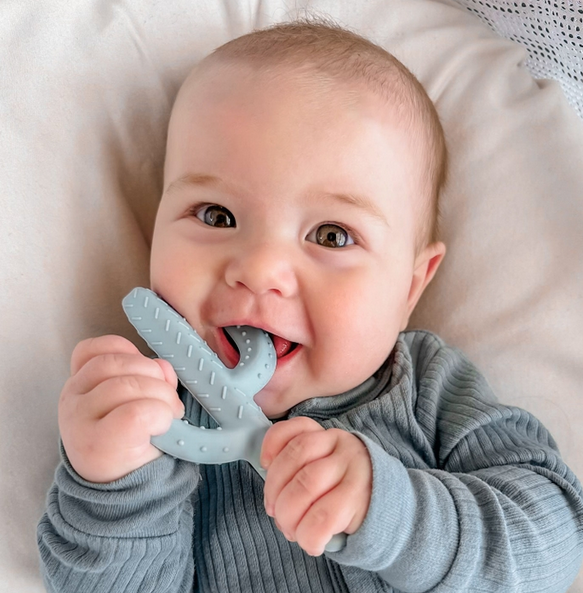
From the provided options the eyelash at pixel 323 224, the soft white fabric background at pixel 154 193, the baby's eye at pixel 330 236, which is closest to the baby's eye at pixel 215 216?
the eyelash at pixel 323 224

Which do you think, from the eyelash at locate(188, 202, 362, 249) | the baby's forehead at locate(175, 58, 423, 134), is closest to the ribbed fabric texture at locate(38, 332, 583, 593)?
the eyelash at locate(188, 202, 362, 249)

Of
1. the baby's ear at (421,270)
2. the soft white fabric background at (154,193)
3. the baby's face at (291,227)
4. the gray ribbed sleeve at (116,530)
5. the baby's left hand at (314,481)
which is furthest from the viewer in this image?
the baby's ear at (421,270)

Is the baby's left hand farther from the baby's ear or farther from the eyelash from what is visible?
the baby's ear

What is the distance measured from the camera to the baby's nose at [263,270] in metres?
0.97

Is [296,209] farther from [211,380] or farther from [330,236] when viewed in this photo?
[211,380]

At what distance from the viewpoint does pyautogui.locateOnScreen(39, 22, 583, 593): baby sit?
840 mm

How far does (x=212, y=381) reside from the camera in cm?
93

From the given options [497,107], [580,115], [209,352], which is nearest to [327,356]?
[209,352]

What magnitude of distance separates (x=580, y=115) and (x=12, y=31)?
3.78ft

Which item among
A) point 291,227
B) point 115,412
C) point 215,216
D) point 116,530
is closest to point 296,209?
point 291,227

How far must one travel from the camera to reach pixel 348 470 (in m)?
0.82

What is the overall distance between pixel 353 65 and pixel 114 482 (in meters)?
0.73

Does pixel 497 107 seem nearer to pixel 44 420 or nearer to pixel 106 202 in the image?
pixel 106 202

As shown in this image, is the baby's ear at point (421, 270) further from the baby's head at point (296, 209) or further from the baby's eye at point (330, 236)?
the baby's eye at point (330, 236)
